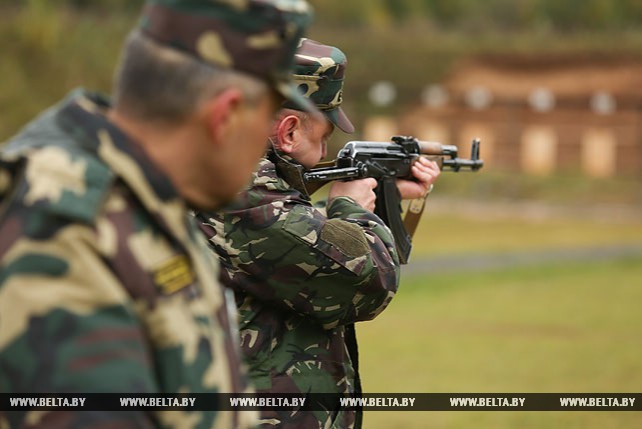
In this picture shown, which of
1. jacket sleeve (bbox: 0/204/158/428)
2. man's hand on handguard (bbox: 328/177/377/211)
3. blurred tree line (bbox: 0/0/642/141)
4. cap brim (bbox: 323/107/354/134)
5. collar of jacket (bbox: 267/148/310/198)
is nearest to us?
jacket sleeve (bbox: 0/204/158/428)

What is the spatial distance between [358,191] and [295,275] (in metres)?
0.76

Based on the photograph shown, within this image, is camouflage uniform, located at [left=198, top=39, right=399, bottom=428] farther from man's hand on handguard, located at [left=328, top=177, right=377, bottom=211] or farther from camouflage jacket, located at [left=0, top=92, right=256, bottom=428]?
camouflage jacket, located at [left=0, top=92, right=256, bottom=428]

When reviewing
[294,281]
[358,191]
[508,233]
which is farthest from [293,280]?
[508,233]

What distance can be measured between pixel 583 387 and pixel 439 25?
41.1m

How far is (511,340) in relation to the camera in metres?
13.9

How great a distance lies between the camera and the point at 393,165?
4.74 meters

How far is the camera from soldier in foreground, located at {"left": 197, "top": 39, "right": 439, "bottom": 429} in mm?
3658

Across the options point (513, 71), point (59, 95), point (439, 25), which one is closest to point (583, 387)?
point (59, 95)

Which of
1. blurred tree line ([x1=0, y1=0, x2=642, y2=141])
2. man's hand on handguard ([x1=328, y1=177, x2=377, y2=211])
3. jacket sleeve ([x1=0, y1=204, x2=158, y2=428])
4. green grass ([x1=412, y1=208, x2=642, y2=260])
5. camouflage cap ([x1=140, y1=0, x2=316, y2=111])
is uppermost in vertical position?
blurred tree line ([x1=0, y1=0, x2=642, y2=141])

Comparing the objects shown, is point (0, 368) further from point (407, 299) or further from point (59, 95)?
point (59, 95)

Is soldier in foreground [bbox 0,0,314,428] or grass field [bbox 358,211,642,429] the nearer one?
soldier in foreground [bbox 0,0,314,428]

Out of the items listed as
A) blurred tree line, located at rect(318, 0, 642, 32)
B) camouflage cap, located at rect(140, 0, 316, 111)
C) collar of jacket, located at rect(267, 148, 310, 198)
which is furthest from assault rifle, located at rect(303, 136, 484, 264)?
blurred tree line, located at rect(318, 0, 642, 32)

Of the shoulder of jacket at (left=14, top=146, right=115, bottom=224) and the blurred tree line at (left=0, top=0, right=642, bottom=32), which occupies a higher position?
the blurred tree line at (left=0, top=0, right=642, bottom=32)

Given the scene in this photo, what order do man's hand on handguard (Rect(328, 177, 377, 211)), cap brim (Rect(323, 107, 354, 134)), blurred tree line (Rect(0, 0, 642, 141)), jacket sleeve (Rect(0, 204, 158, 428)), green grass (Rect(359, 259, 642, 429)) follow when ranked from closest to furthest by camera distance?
jacket sleeve (Rect(0, 204, 158, 428))
cap brim (Rect(323, 107, 354, 134))
man's hand on handguard (Rect(328, 177, 377, 211))
green grass (Rect(359, 259, 642, 429))
blurred tree line (Rect(0, 0, 642, 141))
